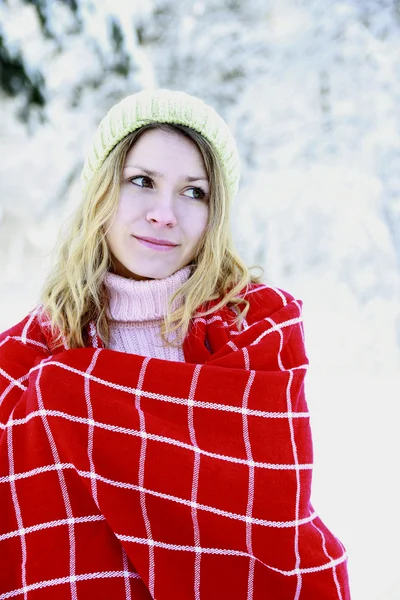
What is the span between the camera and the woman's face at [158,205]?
1377 mm

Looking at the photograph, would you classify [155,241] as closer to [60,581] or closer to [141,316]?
[141,316]

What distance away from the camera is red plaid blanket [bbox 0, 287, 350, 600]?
115 centimetres

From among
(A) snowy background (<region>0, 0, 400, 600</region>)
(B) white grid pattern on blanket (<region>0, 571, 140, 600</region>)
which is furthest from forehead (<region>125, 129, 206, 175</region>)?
(A) snowy background (<region>0, 0, 400, 600</region>)

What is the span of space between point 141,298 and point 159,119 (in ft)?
1.40

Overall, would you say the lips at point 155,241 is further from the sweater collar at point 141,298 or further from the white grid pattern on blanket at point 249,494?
the white grid pattern on blanket at point 249,494

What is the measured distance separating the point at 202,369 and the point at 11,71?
6.74 feet

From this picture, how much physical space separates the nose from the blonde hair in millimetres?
99

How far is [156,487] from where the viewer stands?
1152mm

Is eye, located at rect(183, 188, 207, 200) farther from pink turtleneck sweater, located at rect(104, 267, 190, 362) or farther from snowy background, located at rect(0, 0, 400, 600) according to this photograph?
snowy background, located at rect(0, 0, 400, 600)

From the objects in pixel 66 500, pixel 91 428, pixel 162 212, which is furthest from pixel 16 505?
pixel 162 212

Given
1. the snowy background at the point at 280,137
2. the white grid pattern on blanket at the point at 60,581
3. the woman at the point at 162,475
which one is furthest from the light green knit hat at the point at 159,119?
the snowy background at the point at 280,137

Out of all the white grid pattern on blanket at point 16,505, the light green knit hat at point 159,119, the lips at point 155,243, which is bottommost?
the white grid pattern on blanket at point 16,505

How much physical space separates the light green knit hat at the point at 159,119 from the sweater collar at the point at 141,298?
1.02 feet

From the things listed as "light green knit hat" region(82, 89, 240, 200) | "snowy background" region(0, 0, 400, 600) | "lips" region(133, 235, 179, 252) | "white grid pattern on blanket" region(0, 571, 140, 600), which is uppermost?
"snowy background" region(0, 0, 400, 600)
